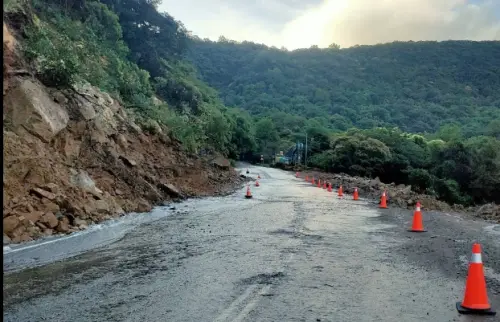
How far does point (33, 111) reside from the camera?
1352 cm

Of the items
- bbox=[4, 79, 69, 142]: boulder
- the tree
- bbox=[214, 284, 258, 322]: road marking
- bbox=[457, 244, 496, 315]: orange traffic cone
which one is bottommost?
bbox=[214, 284, 258, 322]: road marking

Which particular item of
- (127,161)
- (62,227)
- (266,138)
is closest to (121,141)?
(127,161)

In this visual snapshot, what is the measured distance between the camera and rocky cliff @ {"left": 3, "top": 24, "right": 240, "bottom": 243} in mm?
10773

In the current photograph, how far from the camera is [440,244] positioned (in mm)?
10711

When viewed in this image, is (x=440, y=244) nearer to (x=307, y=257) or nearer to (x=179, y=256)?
(x=307, y=257)

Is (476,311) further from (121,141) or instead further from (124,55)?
(124,55)

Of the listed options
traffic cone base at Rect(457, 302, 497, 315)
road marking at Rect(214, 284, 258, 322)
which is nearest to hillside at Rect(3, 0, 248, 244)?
road marking at Rect(214, 284, 258, 322)

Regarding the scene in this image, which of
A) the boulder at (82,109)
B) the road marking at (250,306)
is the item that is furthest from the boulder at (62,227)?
the road marking at (250,306)

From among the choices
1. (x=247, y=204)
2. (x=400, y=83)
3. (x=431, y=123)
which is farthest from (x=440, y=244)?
(x=400, y=83)

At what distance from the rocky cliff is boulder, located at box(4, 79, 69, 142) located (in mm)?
26

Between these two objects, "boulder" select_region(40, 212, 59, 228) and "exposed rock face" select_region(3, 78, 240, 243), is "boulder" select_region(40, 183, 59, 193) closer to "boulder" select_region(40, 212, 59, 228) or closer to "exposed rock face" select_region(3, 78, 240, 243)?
"exposed rock face" select_region(3, 78, 240, 243)

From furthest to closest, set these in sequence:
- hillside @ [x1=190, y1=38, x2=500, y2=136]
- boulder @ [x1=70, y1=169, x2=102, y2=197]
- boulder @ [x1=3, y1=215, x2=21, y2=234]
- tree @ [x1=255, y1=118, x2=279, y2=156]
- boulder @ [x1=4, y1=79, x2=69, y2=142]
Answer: hillside @ [x1=190, y1=38, x2=500, y2=136], tree @ [x1=255, y1=118, x2=279, y2=156], boulder @ [x1=70, y1=169, x2=102, y2=197], boulder @ [x1=4, y1=79, x2=69, y2=142], boulder @ [x1=3, y1=215, x2=21, y2=234]

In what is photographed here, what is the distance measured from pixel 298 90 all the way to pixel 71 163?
454 ft

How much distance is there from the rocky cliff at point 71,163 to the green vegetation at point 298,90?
56.7 inches
